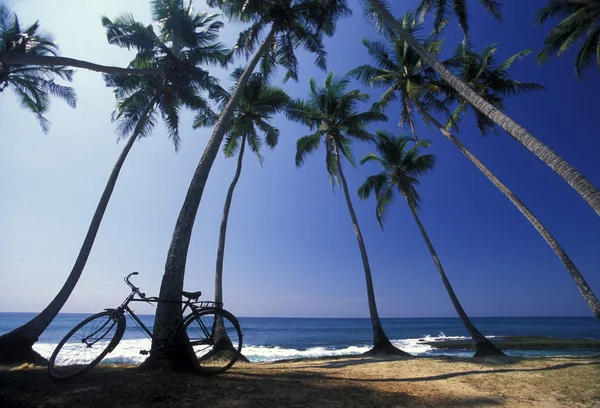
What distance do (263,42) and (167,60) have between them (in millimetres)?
4559

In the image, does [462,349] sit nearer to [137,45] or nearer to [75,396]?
[75,396]

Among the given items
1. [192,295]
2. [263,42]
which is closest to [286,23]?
[263,42]

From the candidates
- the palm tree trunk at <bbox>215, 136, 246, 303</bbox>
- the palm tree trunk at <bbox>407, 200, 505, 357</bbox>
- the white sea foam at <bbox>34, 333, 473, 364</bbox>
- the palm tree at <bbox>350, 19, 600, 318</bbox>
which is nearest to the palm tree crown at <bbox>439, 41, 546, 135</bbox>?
the palm tree at <bbox>350, 19, 600, 318</bbox>

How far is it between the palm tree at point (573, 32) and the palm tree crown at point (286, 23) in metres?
9.71

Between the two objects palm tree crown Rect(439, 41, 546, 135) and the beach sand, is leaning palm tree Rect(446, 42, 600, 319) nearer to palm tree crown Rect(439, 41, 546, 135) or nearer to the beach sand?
palm tree crown Rect(439, 41, 546, 135)

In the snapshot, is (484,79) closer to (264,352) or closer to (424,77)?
(424,77)

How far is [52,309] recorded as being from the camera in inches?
276

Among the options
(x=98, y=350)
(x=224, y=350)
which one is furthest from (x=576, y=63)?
(x=98, y=350)

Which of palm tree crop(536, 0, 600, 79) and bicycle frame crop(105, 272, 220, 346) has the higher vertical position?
palm tree crop(536, 0, 600, 79)

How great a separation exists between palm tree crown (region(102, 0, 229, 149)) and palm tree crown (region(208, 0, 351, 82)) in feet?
5.23

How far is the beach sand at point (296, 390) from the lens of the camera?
112 inches

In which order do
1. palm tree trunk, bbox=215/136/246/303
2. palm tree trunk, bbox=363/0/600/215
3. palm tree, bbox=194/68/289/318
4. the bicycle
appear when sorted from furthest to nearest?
palm tree, bbox=194/68/289/318 < palm tree trunk, bbox=215/136/246/303 < palm tree trunk, bbox=363/0/600/215 < the bicycle

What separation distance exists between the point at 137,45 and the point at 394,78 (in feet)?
40.9

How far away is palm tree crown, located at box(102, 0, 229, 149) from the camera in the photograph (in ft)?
35.4
